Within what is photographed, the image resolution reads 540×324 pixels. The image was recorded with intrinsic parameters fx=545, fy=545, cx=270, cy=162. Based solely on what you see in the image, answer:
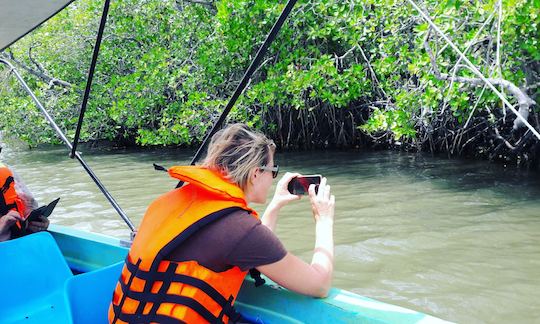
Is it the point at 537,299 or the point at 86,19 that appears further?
the point at 86,19

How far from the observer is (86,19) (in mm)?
12164

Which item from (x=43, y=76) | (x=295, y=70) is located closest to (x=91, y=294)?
(x=295, y=70)

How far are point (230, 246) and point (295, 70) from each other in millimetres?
7696

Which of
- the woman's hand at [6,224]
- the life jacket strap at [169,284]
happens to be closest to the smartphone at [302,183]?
the life jacket strap at [169,284]

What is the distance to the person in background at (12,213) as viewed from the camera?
2.59m

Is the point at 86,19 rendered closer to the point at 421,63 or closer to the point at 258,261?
the point at 421,63

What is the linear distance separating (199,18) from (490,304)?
8.37m

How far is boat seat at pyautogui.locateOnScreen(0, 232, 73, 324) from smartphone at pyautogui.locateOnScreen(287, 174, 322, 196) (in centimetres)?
110

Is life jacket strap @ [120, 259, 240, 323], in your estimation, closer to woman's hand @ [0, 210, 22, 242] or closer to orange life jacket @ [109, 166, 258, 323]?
orange life jacket @ [109, 166, 258, 323]

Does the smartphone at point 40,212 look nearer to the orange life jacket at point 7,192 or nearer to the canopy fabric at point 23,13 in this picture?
the orange life jacket at point 7,192

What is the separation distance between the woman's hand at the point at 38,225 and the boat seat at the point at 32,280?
0.46 meters

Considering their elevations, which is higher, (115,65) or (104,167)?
(115,65)

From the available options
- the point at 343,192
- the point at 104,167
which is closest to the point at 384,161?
the point at 343,192

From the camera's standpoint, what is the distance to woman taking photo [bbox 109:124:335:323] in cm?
146
